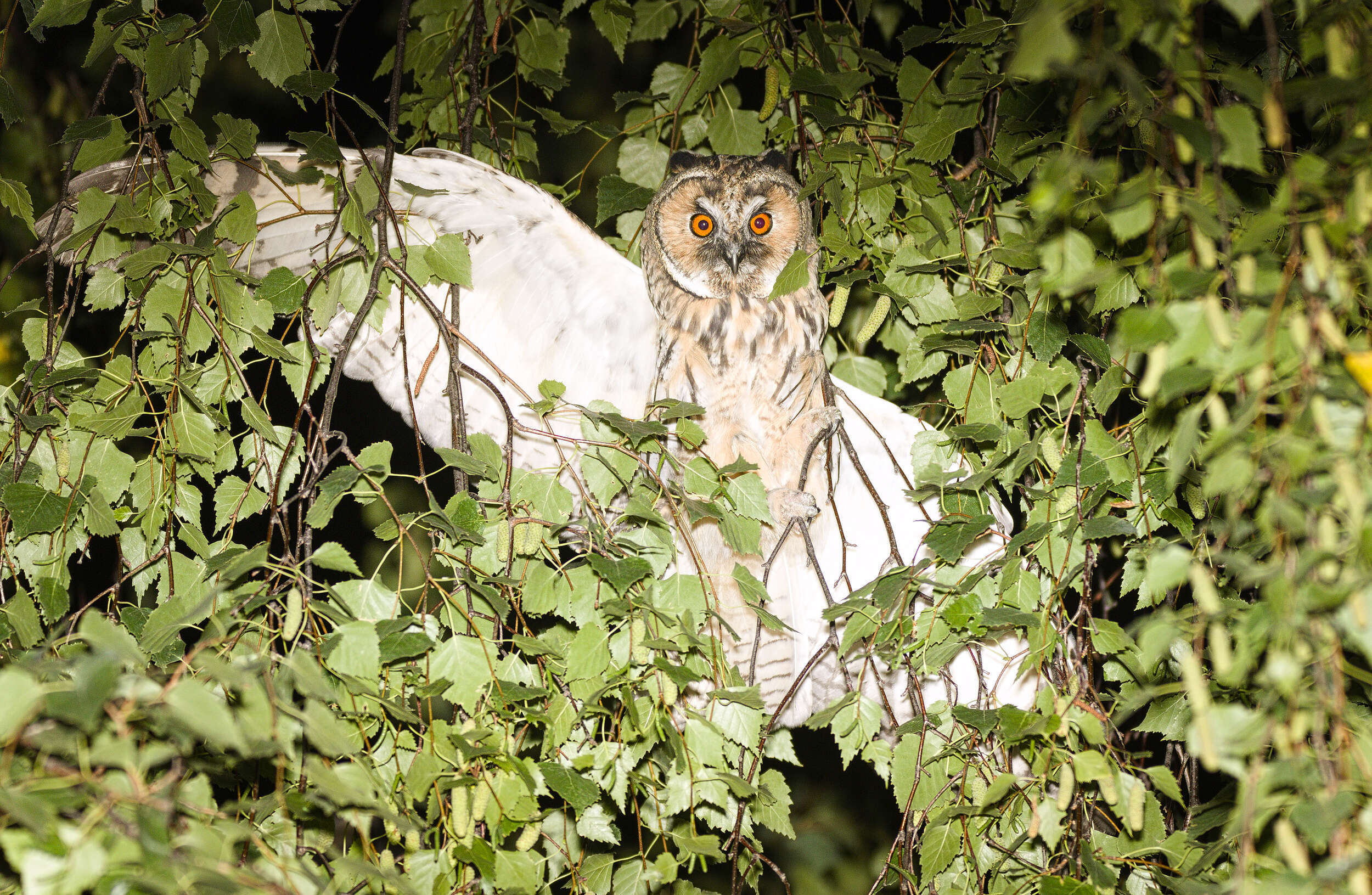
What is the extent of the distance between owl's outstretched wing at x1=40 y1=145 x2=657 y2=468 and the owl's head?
133 millimetres

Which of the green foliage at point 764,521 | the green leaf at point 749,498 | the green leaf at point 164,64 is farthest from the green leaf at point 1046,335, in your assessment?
the green leaf at point 164,64

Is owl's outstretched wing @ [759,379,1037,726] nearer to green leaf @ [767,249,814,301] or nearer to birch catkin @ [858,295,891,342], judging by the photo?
birch catkin @ [858,295,891,342]

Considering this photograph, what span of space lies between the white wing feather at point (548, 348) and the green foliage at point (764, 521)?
21cm

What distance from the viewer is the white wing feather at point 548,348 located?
1838 mm

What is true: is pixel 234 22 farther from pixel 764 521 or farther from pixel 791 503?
pixel 791 503

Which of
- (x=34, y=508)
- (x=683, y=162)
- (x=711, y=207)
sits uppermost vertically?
(x=683, y=162)

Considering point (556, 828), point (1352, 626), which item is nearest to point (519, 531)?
point (556, 828)

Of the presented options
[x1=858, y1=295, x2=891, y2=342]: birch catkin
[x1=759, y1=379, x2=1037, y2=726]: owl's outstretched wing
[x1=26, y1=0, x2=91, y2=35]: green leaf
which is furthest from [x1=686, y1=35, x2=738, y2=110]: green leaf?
[x1=26, y1=0, x2=91, y2=35]: green leaf

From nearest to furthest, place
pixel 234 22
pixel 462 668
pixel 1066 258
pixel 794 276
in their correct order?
1. pixel 1066 258
2. pixel 462 668
3. pixel 234 22
4. pixel 794 276

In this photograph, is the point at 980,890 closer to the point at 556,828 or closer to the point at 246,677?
the point at 556,828

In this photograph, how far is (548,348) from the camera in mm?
2117

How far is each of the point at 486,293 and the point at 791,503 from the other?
2.88ft

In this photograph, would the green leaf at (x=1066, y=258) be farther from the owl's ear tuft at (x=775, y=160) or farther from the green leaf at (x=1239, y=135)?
the owl's ear tuft at (x=775, y=160)

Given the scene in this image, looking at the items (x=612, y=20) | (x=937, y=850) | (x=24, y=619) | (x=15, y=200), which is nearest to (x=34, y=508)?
(x=24, y=619)
